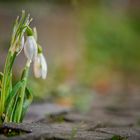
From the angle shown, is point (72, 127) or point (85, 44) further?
point (85, 44)

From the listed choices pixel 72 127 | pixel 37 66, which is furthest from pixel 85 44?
pixel 37 66

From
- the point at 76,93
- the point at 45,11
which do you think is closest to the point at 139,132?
the point at 76,93

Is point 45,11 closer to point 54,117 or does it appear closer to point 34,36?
point 54,117

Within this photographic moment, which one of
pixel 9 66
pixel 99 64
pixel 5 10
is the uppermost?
pixel 5 10

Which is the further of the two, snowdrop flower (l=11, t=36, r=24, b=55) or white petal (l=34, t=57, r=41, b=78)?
white petal (l=34, t=57, r=41, b=78)

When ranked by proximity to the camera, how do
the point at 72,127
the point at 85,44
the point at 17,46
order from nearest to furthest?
the point at 17,46, the point at 72,127, the point at 85,44

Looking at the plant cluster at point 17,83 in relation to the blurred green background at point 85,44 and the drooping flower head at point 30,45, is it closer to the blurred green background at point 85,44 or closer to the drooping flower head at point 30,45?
the drooping flower head at point 30,45

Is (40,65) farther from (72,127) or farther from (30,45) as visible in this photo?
(72,127)

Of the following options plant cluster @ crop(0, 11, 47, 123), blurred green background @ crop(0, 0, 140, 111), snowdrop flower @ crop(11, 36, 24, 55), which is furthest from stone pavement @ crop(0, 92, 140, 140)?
blurred green background @ crop(0, 0, 140, 111)

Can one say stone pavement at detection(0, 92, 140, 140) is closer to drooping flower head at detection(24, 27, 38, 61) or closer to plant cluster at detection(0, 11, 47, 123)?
plant cluster at detection(0, 11, 47, 123)
